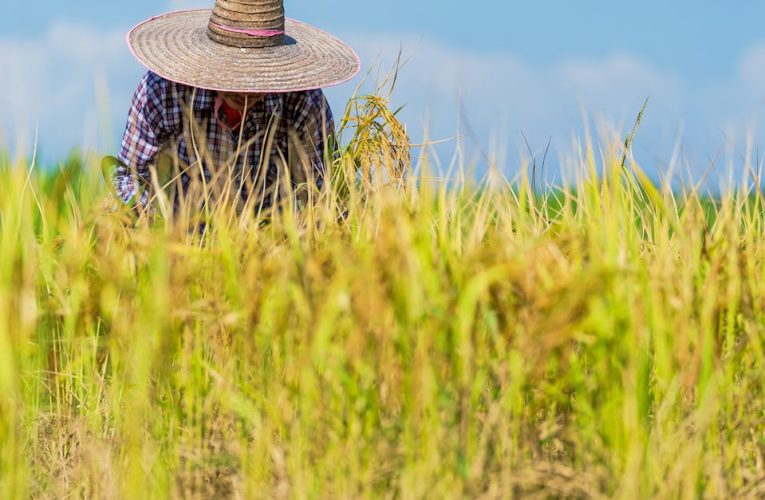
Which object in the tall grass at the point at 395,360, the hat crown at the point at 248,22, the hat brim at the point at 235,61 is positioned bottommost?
the tall grass at the point at 395,360

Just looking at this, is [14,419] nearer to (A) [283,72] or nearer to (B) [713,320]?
(B) [713,320]

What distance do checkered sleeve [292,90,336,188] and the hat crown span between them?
0.22 meters

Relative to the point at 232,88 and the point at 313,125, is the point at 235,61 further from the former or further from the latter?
the point at 313,125

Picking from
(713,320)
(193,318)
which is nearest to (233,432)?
(193,318)

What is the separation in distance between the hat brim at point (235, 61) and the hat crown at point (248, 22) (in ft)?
0.08

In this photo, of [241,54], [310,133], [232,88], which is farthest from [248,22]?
[310,133]

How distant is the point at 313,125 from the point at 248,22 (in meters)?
0.39

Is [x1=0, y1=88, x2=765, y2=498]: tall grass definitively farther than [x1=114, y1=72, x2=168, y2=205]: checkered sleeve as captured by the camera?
No

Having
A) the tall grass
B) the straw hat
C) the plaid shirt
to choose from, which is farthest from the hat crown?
the tall grass

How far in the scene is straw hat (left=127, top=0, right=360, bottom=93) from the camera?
3.00 m

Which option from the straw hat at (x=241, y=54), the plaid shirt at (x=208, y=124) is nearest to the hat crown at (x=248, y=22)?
the straw hat at (x=241, y=54)

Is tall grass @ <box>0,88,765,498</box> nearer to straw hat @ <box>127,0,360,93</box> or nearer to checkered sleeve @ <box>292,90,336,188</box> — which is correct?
straw hat @ <box>127,0,360,93</box>

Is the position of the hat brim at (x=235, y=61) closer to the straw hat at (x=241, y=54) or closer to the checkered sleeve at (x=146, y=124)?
the straw hat at (x=241, y=54)

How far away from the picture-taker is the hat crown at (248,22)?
3109mm
